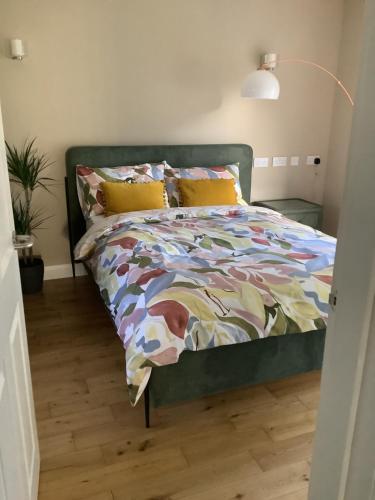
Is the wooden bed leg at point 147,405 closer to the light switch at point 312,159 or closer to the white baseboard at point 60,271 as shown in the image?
the white baseboard at point 60,271

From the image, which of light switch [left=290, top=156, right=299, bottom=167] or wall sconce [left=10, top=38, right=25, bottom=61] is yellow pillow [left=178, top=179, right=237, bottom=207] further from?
wall sconce [left=10, top=38, right=25, bottom=61]

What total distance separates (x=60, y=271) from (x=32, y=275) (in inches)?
15.7

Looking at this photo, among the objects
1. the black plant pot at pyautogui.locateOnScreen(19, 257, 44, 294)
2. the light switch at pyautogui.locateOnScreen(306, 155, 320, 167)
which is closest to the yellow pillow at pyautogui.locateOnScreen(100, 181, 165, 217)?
the black plant pot at pyautogui.locateOnScreen(19, 257, 44, 294)

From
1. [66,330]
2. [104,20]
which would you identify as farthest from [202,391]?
[104,20]

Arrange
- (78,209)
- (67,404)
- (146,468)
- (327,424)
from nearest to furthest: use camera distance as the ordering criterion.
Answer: (327,424) → (146,468) → (67,404) → (78,209)

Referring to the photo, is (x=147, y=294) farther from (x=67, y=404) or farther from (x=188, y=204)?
(x=188, y=204)

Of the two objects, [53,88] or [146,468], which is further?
[53,88]

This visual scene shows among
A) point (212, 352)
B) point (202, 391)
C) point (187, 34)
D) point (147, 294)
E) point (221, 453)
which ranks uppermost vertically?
point (187, 34)

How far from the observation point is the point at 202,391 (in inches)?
78.4

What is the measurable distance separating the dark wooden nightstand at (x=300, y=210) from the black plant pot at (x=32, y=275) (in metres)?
2.12

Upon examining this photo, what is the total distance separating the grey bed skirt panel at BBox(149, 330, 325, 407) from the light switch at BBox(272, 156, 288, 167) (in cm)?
251

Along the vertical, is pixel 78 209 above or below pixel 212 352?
above

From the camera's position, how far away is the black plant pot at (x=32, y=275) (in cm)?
336

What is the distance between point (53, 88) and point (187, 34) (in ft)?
3.97
